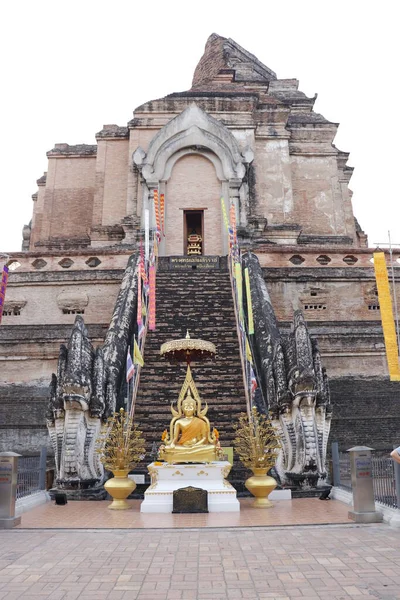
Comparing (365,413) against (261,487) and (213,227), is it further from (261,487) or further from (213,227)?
(213,227)

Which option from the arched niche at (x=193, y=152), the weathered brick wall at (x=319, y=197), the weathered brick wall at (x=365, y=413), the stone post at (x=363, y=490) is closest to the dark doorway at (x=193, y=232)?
the arched niche at (x=193, y=152)

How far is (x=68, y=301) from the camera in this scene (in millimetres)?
19031

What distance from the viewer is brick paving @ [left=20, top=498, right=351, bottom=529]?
8.04 m

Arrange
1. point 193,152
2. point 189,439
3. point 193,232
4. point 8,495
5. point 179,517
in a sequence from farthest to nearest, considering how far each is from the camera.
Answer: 1. point 193,232
2. point 193,152
3. point 189,439
4. point 179,517
5. point 8,495

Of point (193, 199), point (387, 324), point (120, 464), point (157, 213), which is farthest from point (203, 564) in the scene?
point (193, 199)

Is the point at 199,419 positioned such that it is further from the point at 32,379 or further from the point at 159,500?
the point at 32,379

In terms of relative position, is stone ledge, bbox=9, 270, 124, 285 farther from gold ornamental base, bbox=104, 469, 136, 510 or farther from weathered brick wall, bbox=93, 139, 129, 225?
gold ornamental base, bbox=104, 469, 136, 510

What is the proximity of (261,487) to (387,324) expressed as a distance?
7.61m

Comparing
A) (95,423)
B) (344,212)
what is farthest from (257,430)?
(344,212)

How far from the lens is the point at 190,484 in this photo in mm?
9555

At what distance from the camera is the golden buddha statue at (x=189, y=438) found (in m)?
9.87

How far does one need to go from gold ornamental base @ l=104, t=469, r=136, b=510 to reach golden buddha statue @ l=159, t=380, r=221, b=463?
30.5 inches

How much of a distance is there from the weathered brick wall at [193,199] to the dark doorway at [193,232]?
36 centimetres

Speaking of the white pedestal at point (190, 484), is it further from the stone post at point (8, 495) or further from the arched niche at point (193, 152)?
the arched niche at point (193, 152)
